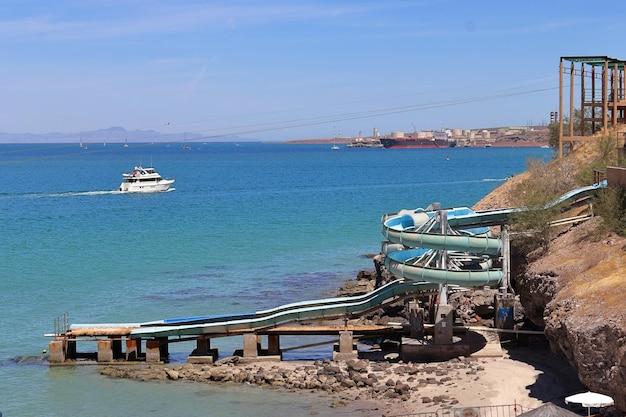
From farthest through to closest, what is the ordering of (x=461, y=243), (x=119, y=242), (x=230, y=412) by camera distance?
(x=119, y=242)
(x=461, y=243)
(x=230, y=412)

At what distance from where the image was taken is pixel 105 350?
1355 inches

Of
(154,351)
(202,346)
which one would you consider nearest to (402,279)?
(202,346)

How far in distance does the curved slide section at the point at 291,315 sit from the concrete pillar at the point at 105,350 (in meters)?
0.91

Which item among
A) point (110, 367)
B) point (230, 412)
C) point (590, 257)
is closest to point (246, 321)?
point (110, 367)

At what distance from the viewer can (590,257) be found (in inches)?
1119

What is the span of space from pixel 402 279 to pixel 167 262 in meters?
26.6

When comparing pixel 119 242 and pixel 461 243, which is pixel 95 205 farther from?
pixel 461 243

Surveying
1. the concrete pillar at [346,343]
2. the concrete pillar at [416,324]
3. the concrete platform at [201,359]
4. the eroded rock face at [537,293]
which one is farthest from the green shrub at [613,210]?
the concrete platform at [201,359]

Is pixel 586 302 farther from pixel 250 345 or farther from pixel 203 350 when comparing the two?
pixel 203 350

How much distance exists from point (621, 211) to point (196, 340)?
50.9ft

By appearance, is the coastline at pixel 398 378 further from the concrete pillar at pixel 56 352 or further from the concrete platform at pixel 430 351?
the concrete pillar at pixel 56 352

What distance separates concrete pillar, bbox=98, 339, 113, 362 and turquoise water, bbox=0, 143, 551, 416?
2.67ft

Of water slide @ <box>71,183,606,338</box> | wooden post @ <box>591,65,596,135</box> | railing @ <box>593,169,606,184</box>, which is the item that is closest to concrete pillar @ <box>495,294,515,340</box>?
water slide @ <box>71,183,606,338</box>

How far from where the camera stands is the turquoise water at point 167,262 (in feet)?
99.3
